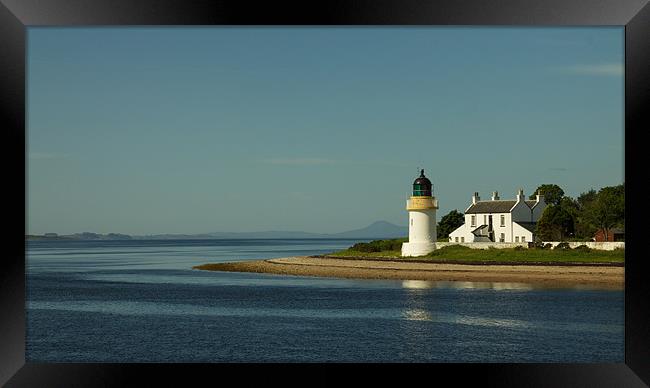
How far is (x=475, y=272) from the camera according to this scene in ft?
84.0

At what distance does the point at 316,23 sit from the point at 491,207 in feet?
91.1

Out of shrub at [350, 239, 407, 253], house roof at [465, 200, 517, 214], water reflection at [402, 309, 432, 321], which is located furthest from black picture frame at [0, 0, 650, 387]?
shrub at [350, 239, 407, 253]

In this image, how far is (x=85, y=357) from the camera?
12703mm

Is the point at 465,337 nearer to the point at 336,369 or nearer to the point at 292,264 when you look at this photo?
the point at 336,369

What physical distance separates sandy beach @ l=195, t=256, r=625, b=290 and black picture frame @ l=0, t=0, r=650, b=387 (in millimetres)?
16576

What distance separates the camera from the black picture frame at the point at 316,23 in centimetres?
477

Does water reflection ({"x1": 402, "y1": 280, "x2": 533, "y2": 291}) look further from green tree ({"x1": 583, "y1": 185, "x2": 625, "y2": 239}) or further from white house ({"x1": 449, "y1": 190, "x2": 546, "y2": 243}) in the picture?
green tree ({"x1": 583, "y1": 185, "x2": 625, "y2": 239})

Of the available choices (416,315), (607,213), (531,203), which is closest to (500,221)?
(531,203)

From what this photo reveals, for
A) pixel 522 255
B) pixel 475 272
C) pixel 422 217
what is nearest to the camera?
A: pixel 475 272

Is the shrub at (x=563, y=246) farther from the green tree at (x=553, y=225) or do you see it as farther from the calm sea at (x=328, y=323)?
the calm sea at (x=328, y=323)

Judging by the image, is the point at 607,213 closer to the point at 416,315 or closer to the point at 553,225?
the point at 553,225

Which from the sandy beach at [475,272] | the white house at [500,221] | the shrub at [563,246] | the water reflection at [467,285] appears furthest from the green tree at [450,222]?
the water reflection at [467,285]

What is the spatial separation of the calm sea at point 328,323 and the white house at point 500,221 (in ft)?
21.4

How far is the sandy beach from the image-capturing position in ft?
76.1
